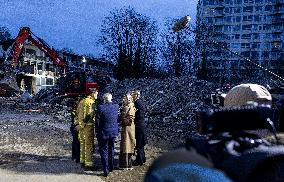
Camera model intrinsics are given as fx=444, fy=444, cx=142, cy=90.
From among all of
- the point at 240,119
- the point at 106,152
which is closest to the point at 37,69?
the point at 106,152

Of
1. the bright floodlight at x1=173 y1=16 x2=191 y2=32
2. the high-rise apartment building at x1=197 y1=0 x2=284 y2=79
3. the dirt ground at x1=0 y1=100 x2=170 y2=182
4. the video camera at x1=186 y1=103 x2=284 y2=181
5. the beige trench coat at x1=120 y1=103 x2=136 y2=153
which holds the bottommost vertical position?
the dirt ground at x1=0 y1=100 x2=170 y2=182

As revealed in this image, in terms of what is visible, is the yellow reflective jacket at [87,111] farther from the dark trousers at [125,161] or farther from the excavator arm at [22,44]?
the excavator arm at [22,44]

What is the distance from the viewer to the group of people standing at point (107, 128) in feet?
31.6

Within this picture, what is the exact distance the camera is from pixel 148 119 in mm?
24172

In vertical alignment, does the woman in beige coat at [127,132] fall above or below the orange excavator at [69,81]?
below

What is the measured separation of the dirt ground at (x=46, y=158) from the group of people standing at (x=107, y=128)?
267 millimetres

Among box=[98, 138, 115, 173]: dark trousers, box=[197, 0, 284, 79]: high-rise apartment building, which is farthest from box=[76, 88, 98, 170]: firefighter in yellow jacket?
box=[197, 0, 284, 79]: high-rise apartment building

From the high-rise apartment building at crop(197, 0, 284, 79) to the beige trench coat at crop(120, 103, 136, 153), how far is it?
304ft

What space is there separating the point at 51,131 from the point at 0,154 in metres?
6.06

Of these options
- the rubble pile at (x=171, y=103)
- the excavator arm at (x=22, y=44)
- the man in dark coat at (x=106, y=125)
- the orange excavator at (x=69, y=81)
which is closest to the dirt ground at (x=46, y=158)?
the man in dark coat at (x=106, y=125)

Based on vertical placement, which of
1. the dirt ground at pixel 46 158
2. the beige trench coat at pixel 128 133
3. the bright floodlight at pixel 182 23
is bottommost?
the dirt ground at pixel 46 158

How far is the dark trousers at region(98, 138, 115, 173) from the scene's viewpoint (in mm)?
9578

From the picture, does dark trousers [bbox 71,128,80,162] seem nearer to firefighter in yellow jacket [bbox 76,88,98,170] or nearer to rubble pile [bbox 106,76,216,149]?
firefighter in yellow jacket [bbox 76,88,98,170]

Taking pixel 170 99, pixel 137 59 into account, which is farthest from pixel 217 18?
pixel 170 99
